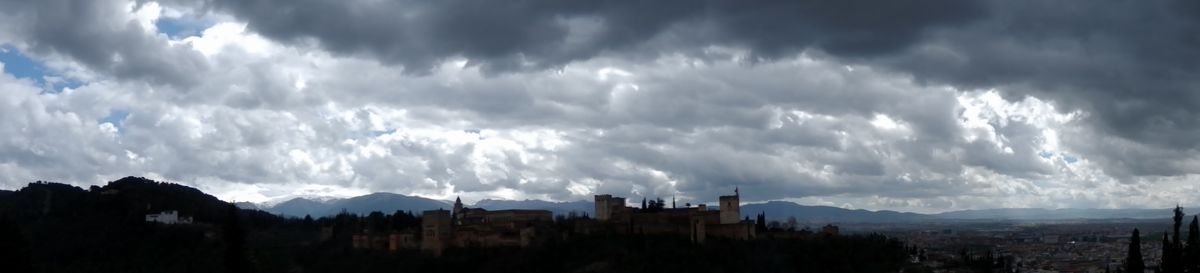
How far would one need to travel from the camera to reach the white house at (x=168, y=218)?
122m

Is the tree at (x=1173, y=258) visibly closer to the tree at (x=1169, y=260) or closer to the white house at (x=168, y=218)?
the tree at (x=1169, y=260)

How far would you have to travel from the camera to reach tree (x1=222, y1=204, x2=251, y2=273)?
33375 millimetres

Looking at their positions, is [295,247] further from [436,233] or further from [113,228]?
Answer: [436,233]

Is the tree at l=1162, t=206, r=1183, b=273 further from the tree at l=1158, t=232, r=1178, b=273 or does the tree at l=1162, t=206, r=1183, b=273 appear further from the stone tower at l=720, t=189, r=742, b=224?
the stone tower at l=720, t=189, r=742, b=224

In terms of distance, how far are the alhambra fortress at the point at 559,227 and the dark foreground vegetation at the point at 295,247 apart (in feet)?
4.43

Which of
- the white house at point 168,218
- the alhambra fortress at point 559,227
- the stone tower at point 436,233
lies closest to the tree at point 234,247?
the alhambra fortress at point 559,227

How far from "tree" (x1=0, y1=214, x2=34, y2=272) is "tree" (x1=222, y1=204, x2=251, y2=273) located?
225 inches

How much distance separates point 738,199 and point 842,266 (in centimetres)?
1152

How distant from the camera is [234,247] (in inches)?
1339

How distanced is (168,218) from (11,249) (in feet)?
313

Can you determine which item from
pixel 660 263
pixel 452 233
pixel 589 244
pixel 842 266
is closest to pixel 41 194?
pixel 452 233

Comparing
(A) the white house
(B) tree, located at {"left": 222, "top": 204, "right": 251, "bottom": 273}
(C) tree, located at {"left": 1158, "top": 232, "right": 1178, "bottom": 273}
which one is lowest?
(C) tree, located at {"left": 1158, "top": 232, "right": 1178, "bottom": 273}

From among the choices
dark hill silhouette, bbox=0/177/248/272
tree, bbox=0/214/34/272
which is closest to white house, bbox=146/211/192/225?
dark hill silhouette, bbox=0/177/248/272

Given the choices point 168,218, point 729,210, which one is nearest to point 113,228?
point 168,218
